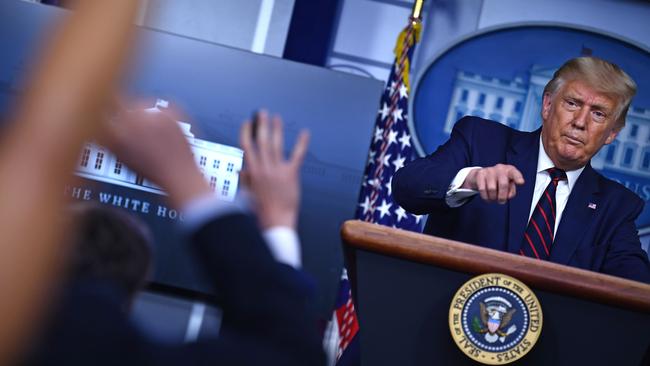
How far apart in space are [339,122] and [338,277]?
85 centimetres

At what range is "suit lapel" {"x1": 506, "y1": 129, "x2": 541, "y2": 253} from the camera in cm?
225

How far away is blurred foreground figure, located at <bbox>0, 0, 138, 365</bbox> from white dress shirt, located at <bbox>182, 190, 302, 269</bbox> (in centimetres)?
23

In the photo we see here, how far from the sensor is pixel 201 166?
4715 mm

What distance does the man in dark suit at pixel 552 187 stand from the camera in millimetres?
2229

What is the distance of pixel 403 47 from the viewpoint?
15.1ft

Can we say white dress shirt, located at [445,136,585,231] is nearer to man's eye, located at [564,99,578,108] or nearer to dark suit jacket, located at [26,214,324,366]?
man's eye, located at [564,99,578,108]

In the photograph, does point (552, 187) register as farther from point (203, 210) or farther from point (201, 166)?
point (201, 166)

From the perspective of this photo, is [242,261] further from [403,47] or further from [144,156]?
[403,47]

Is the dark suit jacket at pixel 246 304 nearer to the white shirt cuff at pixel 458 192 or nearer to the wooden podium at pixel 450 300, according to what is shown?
the wooden podium at pixel 450 300

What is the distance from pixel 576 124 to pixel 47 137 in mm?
2102

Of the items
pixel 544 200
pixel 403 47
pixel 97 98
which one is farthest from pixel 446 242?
pixel 403 47

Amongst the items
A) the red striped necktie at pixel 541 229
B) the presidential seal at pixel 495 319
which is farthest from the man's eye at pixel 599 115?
the presidential seal at pixel 495 319

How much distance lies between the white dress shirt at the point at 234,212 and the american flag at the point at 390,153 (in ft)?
11.4

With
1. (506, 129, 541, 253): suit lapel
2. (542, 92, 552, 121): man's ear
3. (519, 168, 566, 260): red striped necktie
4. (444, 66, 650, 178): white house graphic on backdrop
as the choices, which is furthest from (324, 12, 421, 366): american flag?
(519, 168, 566, 260): red striped necktie
